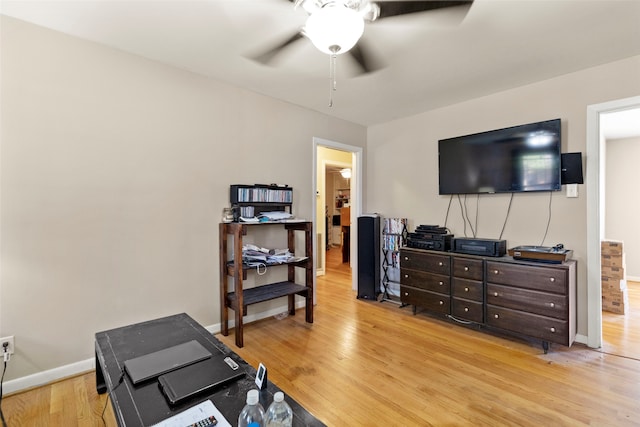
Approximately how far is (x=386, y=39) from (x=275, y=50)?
78 centimetres

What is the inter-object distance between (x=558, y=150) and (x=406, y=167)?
163cm

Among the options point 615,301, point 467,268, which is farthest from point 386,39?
point 615,301

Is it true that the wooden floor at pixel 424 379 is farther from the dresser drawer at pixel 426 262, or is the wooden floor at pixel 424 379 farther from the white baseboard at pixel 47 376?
the dresser drawer at pixel 426 262

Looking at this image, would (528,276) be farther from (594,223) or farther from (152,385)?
(152,385)

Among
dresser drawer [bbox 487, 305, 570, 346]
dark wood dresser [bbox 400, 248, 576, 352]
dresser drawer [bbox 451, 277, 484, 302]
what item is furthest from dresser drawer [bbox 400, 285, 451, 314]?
dresser drawer [bbox 487, 305, 570, 346]

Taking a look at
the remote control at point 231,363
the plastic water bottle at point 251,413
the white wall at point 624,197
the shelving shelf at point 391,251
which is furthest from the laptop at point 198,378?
the white wall at point 624,197

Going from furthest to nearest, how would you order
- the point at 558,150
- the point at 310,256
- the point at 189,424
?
the point at 310,256, the point at 558,150, the point at 189,424

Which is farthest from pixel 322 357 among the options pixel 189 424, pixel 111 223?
pixel 111 223

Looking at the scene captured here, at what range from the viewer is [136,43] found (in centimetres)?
220

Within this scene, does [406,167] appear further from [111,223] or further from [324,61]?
[111,223]

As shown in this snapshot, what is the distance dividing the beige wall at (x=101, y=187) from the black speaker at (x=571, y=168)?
116 inches

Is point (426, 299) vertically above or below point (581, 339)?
above

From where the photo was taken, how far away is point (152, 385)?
4.14 feet

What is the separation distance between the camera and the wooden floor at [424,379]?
5.69 feet
